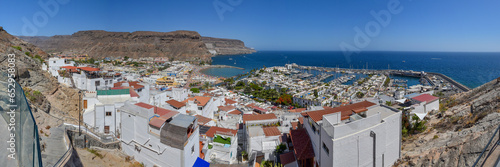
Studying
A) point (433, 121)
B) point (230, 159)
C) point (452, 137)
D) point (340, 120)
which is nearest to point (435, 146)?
point (452, 137)

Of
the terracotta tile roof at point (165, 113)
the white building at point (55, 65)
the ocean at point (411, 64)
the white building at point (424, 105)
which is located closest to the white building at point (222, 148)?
the terracotta tile roof at point (165, 113)

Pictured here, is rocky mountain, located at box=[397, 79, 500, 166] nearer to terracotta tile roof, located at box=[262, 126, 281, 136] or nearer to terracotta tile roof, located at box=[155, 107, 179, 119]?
terracotta tile roof, located at box=[262, 126, 281, 136]

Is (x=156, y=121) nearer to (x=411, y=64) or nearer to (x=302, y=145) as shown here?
(x=302, y=145)

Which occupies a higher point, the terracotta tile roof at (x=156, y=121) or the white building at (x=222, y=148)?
the terracotta tile roof at (x=156, y=121)

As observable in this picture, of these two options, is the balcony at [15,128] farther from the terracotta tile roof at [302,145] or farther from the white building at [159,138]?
the terracotta tile roof at [302,145]

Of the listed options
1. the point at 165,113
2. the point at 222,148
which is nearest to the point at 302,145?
the point at 222,148

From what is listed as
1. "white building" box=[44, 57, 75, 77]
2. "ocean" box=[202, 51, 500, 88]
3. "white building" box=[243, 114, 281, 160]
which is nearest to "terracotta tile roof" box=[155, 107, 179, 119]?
"white building" box=[243, 114, 281, 160]
